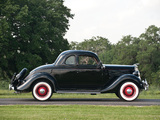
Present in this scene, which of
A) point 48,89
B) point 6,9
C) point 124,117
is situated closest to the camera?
point 124,117

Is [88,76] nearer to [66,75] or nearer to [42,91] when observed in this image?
[66,75]

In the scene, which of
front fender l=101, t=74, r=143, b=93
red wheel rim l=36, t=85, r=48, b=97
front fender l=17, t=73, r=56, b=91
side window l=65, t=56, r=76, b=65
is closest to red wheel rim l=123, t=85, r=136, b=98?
front fender l=101, t=74, r=143, b=93

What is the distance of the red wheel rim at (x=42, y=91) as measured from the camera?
37.4 ft

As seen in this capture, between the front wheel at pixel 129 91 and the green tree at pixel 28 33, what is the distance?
1894cm

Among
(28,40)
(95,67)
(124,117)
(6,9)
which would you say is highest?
(6,9)

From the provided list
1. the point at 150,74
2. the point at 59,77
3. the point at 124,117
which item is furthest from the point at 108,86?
the point at 150,74

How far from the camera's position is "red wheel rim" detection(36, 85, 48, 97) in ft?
37.4

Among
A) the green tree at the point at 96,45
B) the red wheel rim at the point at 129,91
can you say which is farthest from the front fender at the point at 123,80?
the green tree at the point at 96,45

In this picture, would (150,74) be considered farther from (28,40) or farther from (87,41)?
(87,41)

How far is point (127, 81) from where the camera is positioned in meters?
11.7

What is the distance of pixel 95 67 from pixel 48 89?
201 centimetres

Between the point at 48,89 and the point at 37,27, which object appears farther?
the point at 37,27

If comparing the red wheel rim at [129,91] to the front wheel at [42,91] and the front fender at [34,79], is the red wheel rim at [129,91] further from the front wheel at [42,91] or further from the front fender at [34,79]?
the front wheel at [42,91]

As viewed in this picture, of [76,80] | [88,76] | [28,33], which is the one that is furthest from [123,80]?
[28,33]
